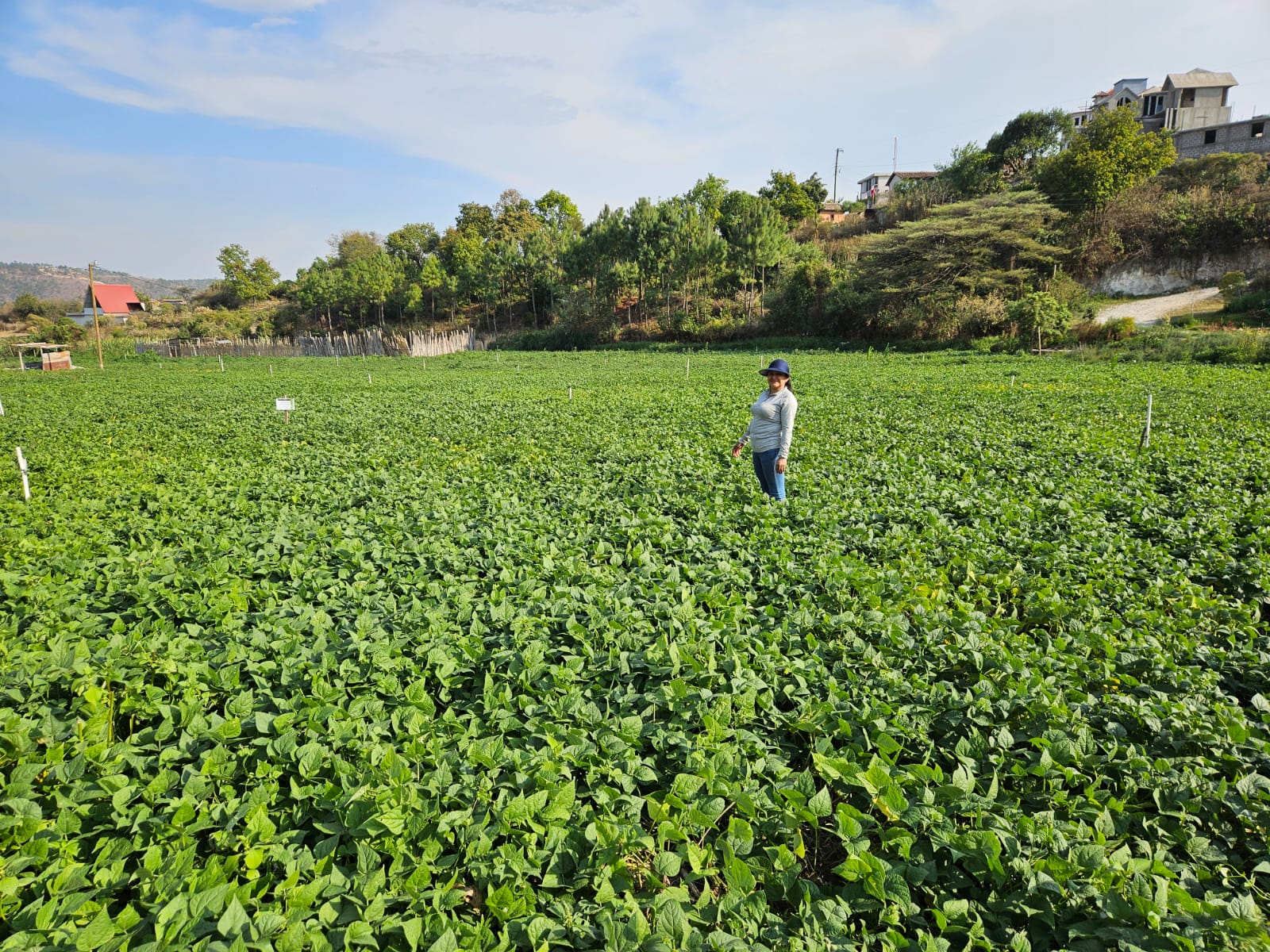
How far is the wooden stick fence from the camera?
4953cm

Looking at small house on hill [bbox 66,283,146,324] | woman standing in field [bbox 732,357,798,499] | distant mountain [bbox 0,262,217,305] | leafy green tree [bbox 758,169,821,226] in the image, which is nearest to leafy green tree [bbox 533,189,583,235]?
leafy green tree [bbox 758,169,821,226]

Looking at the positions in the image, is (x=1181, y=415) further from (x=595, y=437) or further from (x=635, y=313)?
(x=635, y=313)

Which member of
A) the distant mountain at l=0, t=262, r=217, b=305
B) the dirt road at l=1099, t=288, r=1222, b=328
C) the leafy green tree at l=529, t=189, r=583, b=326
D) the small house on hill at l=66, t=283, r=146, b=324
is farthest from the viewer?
the distant mountain at l=0, t=262, r=217, b=305

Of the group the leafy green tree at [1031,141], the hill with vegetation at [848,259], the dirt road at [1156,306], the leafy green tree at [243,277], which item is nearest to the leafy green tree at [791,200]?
the hill with vegetation at [848,259]

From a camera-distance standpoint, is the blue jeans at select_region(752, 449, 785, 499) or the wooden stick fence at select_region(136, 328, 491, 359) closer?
the blue jeans at select_region(752, 449, 785, 499)

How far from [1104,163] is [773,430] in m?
48.4

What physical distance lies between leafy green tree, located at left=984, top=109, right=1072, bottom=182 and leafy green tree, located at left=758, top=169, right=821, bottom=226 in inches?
640

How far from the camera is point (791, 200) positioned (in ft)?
211

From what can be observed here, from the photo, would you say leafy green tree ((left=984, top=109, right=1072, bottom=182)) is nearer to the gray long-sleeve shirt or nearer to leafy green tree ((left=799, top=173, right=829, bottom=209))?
leafy green tree ((left=799, top=173, right=829, bottom=209))

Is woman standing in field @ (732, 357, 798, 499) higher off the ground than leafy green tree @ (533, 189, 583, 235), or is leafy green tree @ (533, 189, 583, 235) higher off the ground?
leafy green tree @ (533, 189, 583, 235)

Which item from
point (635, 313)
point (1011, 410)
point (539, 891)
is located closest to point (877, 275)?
point (635, 313)

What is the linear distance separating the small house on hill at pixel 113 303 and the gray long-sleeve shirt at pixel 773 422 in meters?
83.2

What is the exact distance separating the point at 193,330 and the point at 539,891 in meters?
74.3

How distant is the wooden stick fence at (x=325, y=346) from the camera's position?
49531mm
